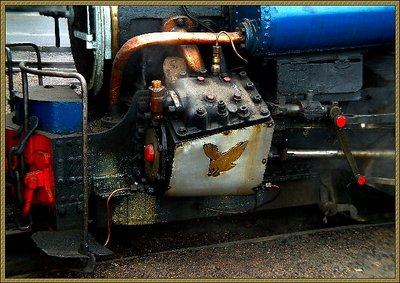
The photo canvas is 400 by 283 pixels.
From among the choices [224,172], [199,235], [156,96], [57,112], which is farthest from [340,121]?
[57,112]

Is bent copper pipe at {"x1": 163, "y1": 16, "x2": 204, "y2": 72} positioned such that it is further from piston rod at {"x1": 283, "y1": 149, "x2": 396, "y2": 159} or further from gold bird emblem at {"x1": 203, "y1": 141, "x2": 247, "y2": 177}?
piston rod at {"x1": 283, "y1": 149, "x2": 396, "y2": 159}

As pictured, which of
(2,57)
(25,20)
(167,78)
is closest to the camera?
(2,57)

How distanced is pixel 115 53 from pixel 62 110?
1.99 ft

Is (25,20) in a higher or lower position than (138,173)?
higher

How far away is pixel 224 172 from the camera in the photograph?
344 cm

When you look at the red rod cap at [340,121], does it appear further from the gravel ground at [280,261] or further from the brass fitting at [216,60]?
the gravel ground at [280,261]

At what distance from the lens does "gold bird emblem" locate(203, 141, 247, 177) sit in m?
3.27

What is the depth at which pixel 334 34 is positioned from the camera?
3656 mm

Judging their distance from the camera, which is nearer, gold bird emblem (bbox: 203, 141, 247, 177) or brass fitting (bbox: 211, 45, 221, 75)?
gold bird emblem (bbox: 203, 141, 247, 177)

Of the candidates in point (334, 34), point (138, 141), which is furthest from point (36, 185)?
point (334, 34)

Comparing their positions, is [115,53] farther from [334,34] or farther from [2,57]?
[334,34]

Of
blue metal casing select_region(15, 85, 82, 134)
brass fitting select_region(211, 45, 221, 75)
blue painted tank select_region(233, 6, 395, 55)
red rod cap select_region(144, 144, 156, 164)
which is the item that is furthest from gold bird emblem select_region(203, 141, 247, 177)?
blue metal casing select_region(15, 85, 82, 134)

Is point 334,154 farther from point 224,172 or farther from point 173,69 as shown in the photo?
point 173,69

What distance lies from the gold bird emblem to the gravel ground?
0.78 metres
